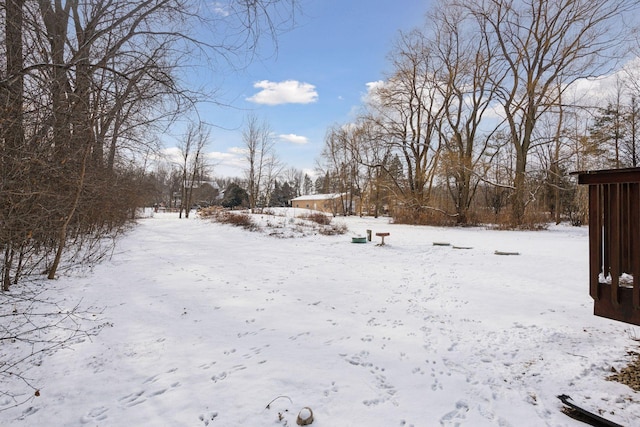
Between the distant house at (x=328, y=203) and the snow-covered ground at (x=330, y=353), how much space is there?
34.0m

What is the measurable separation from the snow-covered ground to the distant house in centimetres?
3399

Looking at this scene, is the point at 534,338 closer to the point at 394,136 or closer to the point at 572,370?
the point at 572,370

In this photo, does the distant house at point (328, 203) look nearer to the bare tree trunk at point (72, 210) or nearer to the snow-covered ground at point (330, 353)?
the snow-covered ground at point (330, 353)

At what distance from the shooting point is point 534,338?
3455mm

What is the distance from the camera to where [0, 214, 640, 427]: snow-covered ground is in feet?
7.43

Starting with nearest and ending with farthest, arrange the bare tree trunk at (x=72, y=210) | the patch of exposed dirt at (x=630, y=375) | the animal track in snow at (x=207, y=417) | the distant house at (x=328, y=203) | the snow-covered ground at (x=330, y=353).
A: the animal track in snow at (x=207, y=417) < the snow-covered ground at (x=330, y=353) < the patch of exposed dirt at (x=630, y=375) < the bare tree trunk at (x=72, y=210) < the distant house at (x=328, y=203)

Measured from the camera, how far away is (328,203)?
154 ft

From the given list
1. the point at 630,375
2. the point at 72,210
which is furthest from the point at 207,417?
the point at 72,210

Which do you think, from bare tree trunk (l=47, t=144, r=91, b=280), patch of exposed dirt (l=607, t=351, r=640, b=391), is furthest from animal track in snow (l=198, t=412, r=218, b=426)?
bare tree trunk (l=47, t=144, r=91, b=280)

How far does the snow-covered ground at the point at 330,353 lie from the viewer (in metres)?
2.26

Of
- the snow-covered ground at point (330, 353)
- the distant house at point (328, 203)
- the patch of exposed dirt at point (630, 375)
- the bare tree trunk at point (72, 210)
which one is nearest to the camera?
the snow-covered ground at point (330, 353)

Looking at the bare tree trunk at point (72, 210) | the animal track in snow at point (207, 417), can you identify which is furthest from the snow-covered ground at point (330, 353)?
the bare tree trunk at point (72, 210)

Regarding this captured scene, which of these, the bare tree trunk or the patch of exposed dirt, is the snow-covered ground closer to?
the patch of exposed dirt

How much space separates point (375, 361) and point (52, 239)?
6021mm
